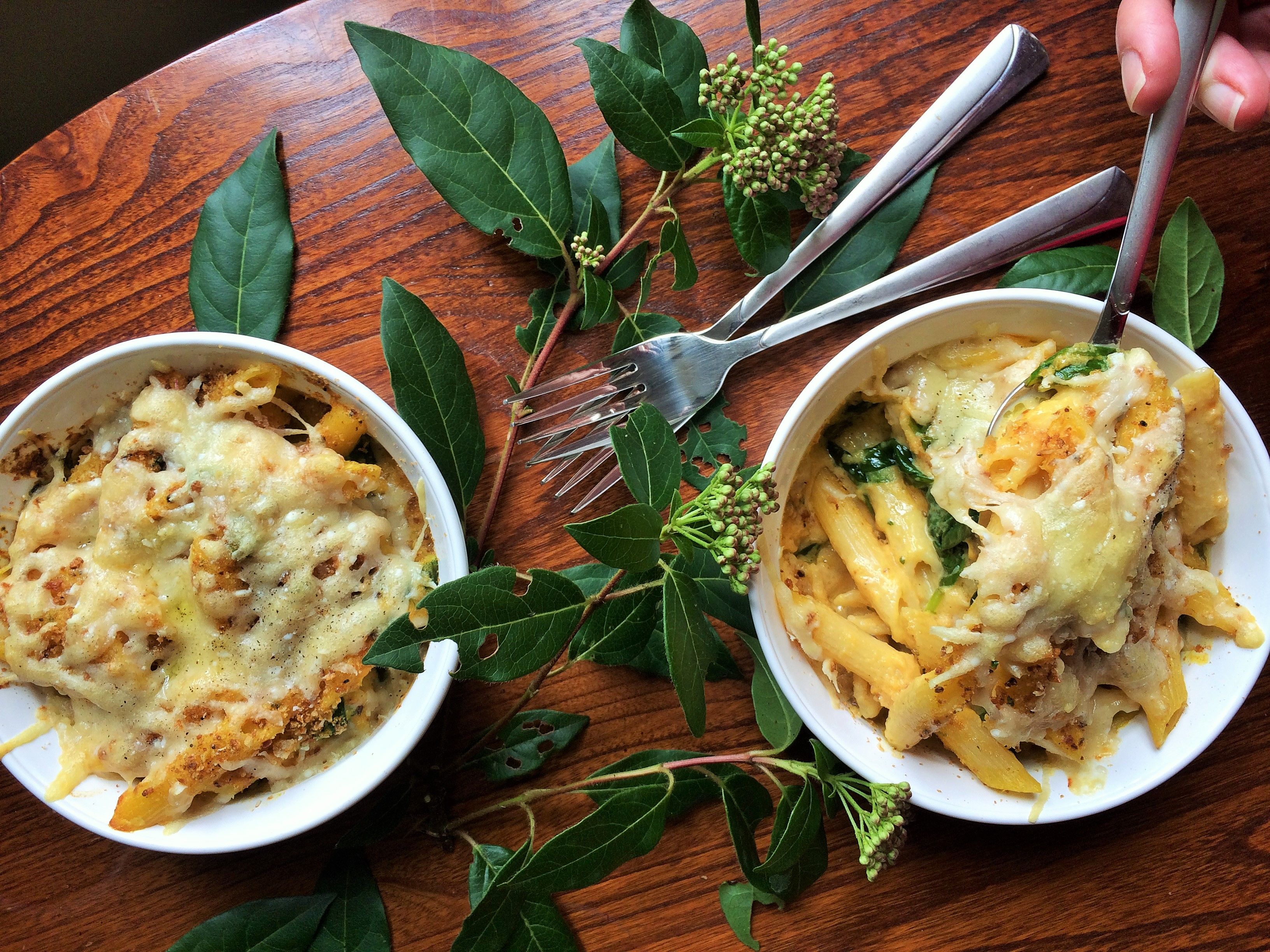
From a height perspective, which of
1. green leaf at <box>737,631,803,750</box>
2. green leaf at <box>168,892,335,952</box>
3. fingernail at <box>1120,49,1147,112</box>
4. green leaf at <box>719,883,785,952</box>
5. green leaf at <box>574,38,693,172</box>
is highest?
green leaf at <box>574,38,693,172</box>

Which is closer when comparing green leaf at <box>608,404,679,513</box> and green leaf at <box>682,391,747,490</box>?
green leaf at <box>608,404,679,513</box>

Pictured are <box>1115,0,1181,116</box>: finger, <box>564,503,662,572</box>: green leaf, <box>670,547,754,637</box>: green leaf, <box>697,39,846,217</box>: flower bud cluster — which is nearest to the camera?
<box>564,503,662,572</box>: green leaf

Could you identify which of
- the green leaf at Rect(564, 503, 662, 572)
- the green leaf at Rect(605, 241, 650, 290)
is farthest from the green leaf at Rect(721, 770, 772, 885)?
the green leaf at Rect(605, 241, 650, 290)

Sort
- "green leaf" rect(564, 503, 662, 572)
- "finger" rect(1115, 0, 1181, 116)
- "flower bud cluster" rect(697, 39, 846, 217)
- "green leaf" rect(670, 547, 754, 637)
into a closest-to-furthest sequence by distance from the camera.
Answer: "green leaf" rect(564, 503, 662, 572), "finger" rect(1115, 0, 1181, 116), "flower bud cluster" rect(697, 39, 846, 217), "green leaf" rect(670, 547, 754, 637)

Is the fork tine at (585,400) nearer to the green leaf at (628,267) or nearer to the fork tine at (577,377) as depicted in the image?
the fork tine at (577,377)

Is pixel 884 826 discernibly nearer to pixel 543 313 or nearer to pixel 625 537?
pixel 625 537

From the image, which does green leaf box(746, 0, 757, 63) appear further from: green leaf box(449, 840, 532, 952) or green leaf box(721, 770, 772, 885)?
green leaf box(449, 840, 532, 952)
